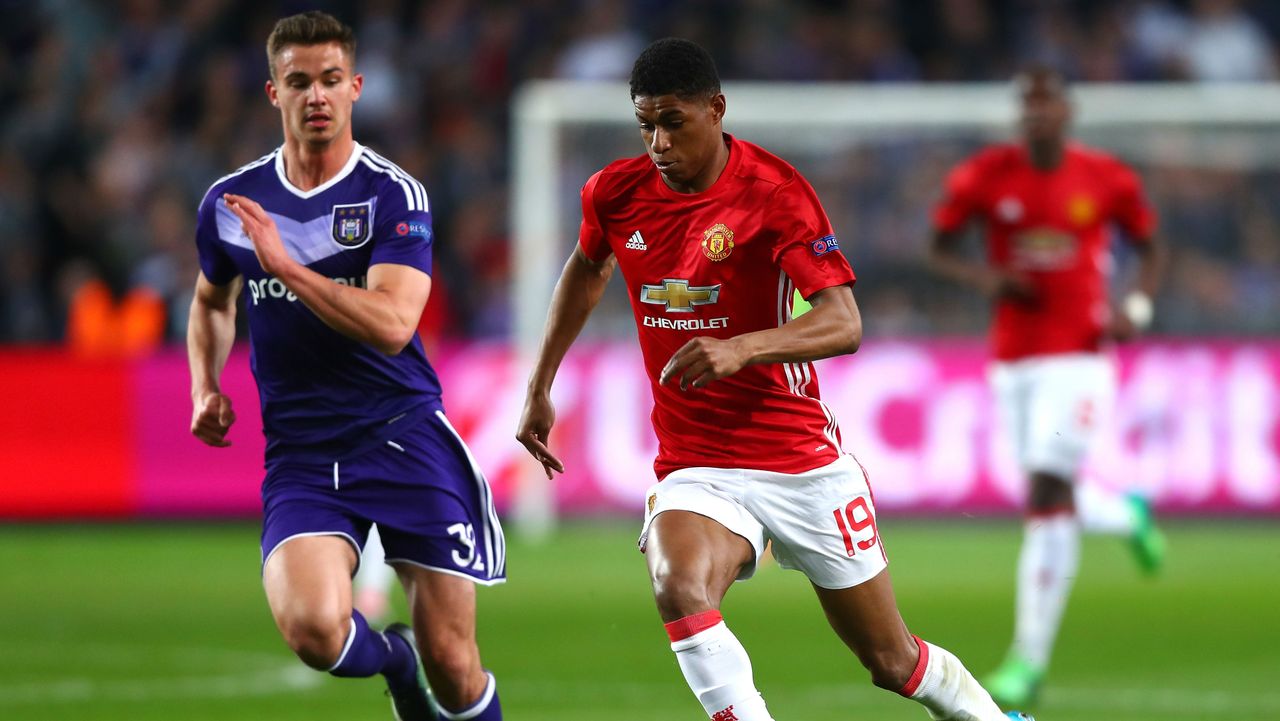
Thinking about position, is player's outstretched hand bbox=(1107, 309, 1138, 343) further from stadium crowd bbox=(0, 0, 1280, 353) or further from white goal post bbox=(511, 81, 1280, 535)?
stadium crowd bbox=(0, 0, 1280, 353)

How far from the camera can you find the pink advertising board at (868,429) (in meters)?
15.7

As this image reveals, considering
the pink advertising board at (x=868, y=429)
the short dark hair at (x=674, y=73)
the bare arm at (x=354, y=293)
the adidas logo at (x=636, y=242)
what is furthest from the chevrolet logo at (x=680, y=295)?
the pink advertising board at (x=868, y=429)

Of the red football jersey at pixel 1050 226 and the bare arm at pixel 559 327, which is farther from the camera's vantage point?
the red football jersey at pixel 1050 226

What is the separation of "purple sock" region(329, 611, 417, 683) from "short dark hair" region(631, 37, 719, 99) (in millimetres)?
1828

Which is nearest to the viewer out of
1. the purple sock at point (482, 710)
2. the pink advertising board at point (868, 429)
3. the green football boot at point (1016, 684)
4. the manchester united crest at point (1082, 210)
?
the purple sock at point (482, 710)

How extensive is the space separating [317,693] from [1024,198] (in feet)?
12.9

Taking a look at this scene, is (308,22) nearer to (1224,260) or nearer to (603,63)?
(1224,260)

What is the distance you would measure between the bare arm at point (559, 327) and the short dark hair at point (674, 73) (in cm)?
75

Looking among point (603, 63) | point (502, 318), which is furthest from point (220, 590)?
point (603, 63)

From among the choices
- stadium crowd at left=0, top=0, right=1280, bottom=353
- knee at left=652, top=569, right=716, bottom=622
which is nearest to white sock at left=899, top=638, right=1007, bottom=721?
knee at left=652, top=569, right=716, bottom=622

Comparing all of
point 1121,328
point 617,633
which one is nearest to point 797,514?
point 1121,328

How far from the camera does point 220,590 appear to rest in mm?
12797

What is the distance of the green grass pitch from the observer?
8523mm

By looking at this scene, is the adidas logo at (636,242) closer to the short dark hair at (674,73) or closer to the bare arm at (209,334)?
the short dark hair at (674,73)
